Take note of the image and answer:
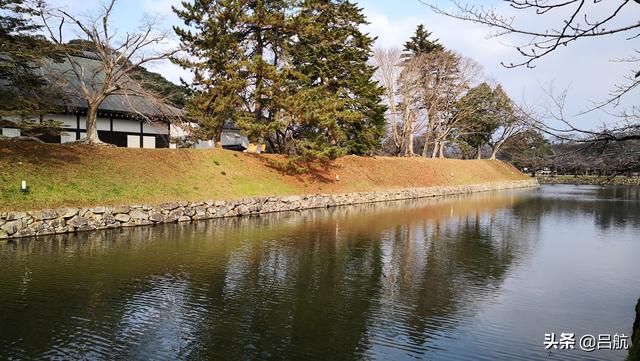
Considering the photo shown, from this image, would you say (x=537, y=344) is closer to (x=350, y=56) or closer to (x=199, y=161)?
(x=199, y=161)

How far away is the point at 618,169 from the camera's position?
4.21 meters

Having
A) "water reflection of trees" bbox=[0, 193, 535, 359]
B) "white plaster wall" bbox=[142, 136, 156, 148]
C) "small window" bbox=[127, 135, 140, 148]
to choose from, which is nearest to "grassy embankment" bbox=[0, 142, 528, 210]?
"water reflection of trees" bbox=[0, 193, 535, 359]

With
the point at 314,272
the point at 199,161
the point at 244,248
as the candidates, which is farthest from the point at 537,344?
the point at 199,161

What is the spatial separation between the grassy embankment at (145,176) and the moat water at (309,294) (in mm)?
2538

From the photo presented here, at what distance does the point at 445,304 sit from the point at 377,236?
800 centimetres

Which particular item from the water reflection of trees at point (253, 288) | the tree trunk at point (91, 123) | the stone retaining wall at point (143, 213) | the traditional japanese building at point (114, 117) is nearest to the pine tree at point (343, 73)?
the stone retaining wall at point (143, 213)

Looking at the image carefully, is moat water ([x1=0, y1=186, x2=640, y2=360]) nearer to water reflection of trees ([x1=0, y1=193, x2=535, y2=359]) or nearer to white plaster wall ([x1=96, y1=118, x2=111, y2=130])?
water reflection of trees ([x1=0, y1=193, x2=535, y2=359])

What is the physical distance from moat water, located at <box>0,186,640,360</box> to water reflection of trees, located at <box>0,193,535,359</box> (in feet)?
0.11

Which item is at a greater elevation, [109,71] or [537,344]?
[109,71]

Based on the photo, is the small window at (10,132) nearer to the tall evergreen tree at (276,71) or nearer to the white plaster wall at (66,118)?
the white plaster wall at (66,118)

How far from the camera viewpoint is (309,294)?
9.55 meters

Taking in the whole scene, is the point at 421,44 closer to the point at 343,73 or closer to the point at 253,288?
the point at 343,73

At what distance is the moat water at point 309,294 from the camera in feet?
22.9

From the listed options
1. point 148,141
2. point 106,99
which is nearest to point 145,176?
point 148,141
